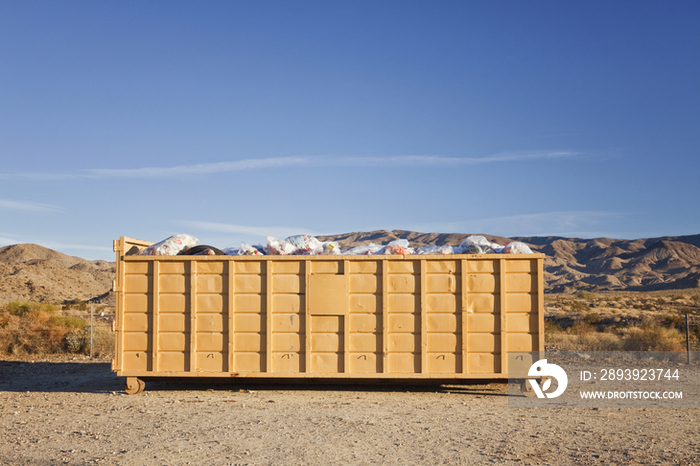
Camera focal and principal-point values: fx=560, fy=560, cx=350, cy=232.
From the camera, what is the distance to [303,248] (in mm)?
9617

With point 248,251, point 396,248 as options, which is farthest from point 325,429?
point 248,251

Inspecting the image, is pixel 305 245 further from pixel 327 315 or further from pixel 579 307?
pixel 579 307

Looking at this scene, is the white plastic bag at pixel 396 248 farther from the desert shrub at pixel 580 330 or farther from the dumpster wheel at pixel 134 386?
the desert shrub at pixel 580 330

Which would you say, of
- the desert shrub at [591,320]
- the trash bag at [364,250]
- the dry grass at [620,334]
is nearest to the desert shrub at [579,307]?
the dry grass at [620,334]

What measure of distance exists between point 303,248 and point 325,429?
3452mm

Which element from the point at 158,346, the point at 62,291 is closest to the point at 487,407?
the point at 158,346

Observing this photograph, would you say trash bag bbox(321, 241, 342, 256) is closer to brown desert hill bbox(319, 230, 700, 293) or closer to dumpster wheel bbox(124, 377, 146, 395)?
dumpster wheel bbox(124, 377, 146, 395)

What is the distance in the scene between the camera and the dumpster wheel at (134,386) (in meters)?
9.48

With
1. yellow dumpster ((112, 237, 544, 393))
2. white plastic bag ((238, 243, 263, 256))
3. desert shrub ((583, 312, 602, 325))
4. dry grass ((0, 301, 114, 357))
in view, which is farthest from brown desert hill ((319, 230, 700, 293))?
white plastic bag ((238, 243, 263, 256))

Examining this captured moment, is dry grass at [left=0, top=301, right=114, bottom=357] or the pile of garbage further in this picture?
dry grass at [left=0, top=301, right=114, bottom=357]

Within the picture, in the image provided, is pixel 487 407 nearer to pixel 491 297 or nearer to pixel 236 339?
pixel 491 297

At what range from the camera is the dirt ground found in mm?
5871

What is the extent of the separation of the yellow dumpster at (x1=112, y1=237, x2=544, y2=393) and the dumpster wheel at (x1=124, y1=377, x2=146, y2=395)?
0.04 metres

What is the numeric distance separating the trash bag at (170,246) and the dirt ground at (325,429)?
2409mm
